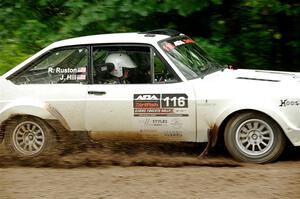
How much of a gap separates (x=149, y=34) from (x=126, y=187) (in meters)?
2.54

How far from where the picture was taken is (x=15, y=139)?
7.29 metres

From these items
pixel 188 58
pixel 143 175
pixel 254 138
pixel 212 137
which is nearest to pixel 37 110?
pixel 143 175

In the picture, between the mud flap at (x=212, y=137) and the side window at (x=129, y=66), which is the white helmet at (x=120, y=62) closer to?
the side window at (x=129, y=66)

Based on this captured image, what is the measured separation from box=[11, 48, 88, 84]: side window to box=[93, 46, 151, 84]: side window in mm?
185

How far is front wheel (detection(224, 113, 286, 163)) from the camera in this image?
6418 mm

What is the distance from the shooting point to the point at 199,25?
33.2 feet

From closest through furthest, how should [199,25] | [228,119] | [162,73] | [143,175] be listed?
[143,175]
[228,119]
[162,73]
[199,25]

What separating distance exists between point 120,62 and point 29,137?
5.29 feet

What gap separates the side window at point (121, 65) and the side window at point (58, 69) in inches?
7.3

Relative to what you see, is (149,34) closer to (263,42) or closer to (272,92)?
(272,92)

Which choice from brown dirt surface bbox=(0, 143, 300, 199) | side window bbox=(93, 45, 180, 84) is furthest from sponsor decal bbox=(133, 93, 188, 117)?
brown dirt surface bbox=(0, 143, 300, 199)

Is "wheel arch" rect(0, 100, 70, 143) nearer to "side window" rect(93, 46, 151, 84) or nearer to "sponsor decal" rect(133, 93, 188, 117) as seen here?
"side window" rect(93, 46, 151, 84)

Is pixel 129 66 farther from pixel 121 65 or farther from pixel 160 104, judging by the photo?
pixel 160 104

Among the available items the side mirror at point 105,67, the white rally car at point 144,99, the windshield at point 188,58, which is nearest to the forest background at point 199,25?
the windshield at point 188,58
